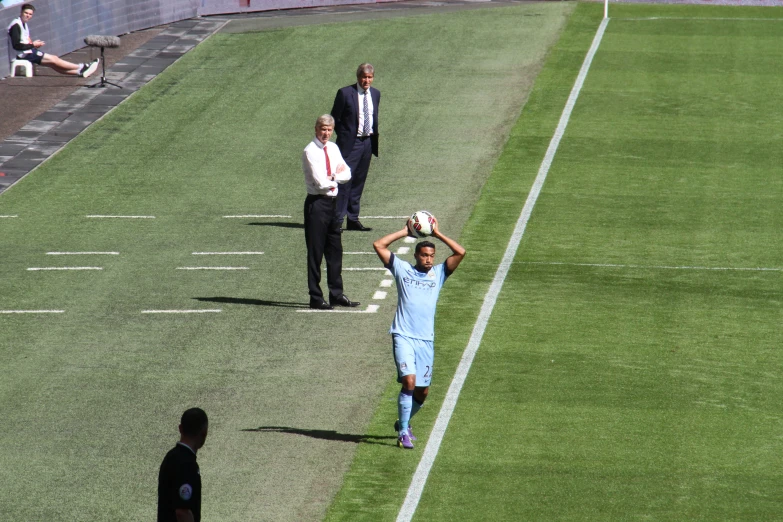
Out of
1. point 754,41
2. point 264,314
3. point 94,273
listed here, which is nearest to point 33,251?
point 94,273

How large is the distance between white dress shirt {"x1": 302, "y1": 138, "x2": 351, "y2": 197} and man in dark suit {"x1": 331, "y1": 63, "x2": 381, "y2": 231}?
9.08ft

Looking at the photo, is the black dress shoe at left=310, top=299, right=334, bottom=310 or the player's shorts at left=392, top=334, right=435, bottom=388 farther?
the black dress shoe at left=310, top=299, right=334, bottom=310

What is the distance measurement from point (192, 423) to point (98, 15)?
25820 mm

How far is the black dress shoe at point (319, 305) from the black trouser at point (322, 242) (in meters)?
0.05

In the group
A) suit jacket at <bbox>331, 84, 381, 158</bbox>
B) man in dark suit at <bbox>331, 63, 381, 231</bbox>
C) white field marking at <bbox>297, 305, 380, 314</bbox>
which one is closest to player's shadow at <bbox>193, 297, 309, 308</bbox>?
white field marking at <bbox>297, 305, 380, 314</bbox>

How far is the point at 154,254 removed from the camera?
18.6 meters

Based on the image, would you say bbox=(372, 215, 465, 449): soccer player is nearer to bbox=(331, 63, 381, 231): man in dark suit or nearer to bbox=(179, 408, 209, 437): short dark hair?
bbox=(179, 408, 209, 437): short dark hair

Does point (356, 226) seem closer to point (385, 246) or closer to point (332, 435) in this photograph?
point (332, 435)

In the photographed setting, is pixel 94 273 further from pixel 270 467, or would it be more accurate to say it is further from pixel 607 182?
pixel 607 182

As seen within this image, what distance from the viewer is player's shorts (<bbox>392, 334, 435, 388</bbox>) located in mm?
11438

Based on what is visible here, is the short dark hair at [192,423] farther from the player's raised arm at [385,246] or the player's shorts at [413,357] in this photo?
the player's raised arm at [385,246]

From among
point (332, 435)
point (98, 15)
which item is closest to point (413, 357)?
point (332, 435)

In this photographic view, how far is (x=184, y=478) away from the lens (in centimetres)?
797

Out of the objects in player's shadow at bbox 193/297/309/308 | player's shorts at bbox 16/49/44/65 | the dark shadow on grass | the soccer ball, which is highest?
the soccer ball
